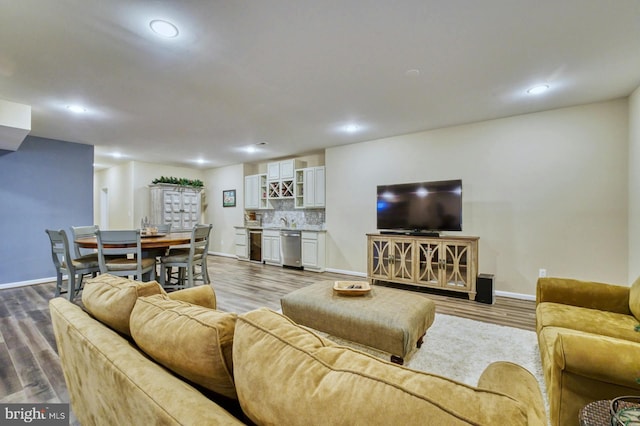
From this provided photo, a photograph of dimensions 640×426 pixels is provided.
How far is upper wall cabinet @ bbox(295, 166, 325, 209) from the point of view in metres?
5.88

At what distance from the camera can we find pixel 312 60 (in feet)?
8.24

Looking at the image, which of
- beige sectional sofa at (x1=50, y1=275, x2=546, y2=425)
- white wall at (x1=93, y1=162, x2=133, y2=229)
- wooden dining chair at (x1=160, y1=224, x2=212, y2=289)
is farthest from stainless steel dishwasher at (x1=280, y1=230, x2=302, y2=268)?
beige sectional sofa at (x1=50, y1=275, x2=546, y2=425)

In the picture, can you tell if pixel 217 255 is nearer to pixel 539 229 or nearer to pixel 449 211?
pixel 449 211

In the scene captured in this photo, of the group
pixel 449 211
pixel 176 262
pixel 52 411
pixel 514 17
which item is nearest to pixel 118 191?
pixel 176 262

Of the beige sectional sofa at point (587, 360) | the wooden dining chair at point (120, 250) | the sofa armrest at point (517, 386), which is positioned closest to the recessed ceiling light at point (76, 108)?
the wooden dining chair at point (120, 250)

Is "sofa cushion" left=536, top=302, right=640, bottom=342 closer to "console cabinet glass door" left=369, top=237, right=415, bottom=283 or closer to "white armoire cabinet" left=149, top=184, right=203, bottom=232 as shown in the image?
"console cabinet glass door" left=369, top=237, right=415, bottom=283

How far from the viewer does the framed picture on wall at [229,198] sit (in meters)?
7.72

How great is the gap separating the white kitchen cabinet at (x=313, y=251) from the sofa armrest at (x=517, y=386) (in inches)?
185

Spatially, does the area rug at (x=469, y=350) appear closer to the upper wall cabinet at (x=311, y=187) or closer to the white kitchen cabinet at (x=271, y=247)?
the upper wall cabinet at (x=311, y=187)

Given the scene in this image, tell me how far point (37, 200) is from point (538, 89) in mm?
7532

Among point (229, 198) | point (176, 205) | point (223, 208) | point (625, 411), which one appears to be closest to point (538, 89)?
point (625, 411)

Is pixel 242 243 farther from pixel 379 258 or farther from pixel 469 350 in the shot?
pixel 469 350

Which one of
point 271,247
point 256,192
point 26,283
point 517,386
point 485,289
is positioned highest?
point 256,192

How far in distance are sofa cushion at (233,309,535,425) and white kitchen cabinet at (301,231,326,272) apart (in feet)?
16.0
